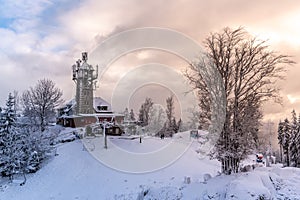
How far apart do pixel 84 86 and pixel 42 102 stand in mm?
6949

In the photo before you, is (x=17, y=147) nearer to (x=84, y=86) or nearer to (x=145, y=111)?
(x=84, y=86)

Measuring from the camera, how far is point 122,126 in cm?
4153

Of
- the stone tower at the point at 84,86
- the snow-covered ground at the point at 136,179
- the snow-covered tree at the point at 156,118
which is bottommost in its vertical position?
the snow-covered ground at the point at 136,179

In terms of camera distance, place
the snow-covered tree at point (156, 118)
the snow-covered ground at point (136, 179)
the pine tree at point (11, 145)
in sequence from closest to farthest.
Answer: the snow-covered ground at point (136, 179), the pine tree at point (11, 145), the snow-covered tree at point (156, 118)

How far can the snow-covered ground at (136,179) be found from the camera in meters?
11.5

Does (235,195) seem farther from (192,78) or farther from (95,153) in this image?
(95,153)

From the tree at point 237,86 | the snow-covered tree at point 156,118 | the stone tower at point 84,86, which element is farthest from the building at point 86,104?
the tree at point 237,86

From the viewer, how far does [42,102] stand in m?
40.2

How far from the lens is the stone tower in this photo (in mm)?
40250

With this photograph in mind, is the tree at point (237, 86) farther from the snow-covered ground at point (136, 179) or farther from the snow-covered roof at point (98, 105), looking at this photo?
the snow-covered roof at point (98, 105)

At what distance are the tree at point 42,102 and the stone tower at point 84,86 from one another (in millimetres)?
3861

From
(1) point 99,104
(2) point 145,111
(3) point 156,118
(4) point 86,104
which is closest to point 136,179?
(4) point 86,104

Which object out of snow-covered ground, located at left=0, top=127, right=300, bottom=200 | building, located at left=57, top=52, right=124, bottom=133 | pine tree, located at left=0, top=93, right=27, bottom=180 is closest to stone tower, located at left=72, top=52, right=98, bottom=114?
building, located at left=57, top=52, right=124, bottom=133

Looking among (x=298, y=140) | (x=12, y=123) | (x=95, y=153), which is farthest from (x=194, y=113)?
(x=298, y=140)
